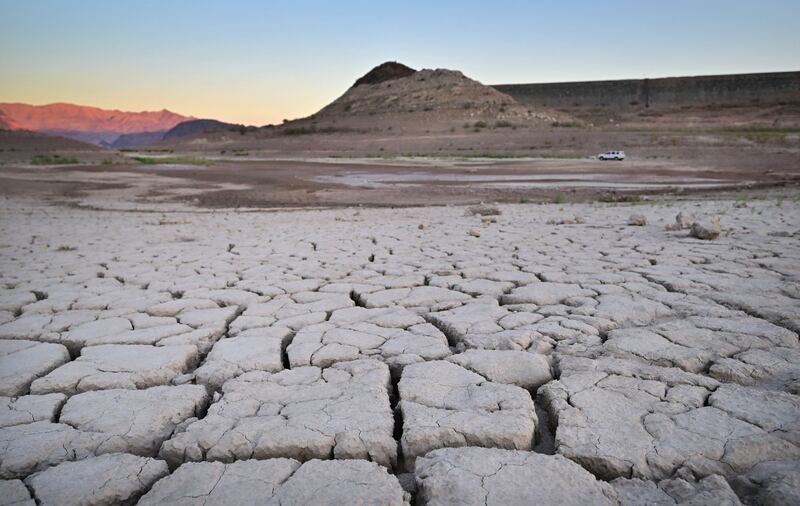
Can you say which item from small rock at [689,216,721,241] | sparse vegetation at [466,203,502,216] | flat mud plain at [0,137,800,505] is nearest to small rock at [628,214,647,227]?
flat mud plain at [0,137,800,505]

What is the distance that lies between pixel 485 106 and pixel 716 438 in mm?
43971

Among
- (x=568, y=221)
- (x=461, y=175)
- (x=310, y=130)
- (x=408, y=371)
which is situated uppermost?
(x=310, y=130)

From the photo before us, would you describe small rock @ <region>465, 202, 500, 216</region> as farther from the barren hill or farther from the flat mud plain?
the barren hill

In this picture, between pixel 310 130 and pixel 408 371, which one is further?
pixel 310 130

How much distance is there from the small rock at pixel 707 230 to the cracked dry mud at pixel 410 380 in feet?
0.95

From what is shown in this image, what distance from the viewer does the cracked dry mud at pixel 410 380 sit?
1.47 m

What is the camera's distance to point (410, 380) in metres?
2.04

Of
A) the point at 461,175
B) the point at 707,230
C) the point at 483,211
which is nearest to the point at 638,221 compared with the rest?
the point at 707,230

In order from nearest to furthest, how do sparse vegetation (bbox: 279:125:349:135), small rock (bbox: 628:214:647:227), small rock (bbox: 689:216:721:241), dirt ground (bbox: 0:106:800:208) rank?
small rock (bbox: 689:216:721:241) < small rock (bbox: 628:214:647:227) < dirt ground (bbox: 0:106:800:208) < sparse vegetation (bbox: 279:125:349:135)

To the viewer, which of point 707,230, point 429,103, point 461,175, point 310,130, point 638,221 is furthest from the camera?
point 429,103

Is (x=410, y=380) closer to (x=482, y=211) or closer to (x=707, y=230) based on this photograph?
(x=707, y=230)

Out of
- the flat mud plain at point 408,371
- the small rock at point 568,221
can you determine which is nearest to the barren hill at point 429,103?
the small rock at point 568,221

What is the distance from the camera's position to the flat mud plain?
147 cm

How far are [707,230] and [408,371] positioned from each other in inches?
144
